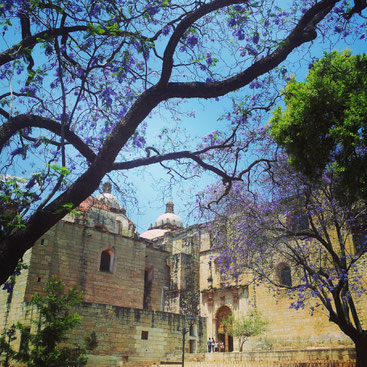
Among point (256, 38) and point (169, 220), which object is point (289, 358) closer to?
point (256, 38)

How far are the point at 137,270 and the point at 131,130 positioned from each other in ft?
62.3

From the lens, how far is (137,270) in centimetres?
2200

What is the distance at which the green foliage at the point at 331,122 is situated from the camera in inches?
269

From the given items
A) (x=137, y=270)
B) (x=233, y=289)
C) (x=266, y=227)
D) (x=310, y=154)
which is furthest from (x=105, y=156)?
(x=233, y=289)

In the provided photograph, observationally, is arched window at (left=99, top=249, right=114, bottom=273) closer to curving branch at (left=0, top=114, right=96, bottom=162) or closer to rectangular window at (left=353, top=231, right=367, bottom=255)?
rectangular window at (left=353, top=231, right=367, bottom=255)

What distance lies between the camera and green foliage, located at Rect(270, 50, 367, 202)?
6824 millimetres

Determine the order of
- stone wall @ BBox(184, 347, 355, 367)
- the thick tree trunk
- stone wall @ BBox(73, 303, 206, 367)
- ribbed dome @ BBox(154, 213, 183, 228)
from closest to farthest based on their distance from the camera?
the thick tree trunk < stone wall @ BBox(184, 347, 355, 367) < stone wall @ BBox(73, 303, 206, 367) < ribbed dome @ BBox(154, 213, 183, 228)

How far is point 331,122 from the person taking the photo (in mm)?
7230

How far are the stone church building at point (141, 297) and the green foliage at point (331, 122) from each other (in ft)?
16.4

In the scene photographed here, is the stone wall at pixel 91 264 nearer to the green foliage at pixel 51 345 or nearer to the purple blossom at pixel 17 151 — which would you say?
the green foliage at pixel 51 345

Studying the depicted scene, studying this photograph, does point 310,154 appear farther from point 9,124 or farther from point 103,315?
point 103,315

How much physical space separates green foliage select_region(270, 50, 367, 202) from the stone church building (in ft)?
16.4

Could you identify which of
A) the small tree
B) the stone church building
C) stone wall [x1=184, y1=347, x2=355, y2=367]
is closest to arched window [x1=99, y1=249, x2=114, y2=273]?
the stone church building

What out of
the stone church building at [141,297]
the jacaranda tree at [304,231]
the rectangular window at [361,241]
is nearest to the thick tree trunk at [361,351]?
the jacaranda tree at [304,231]
